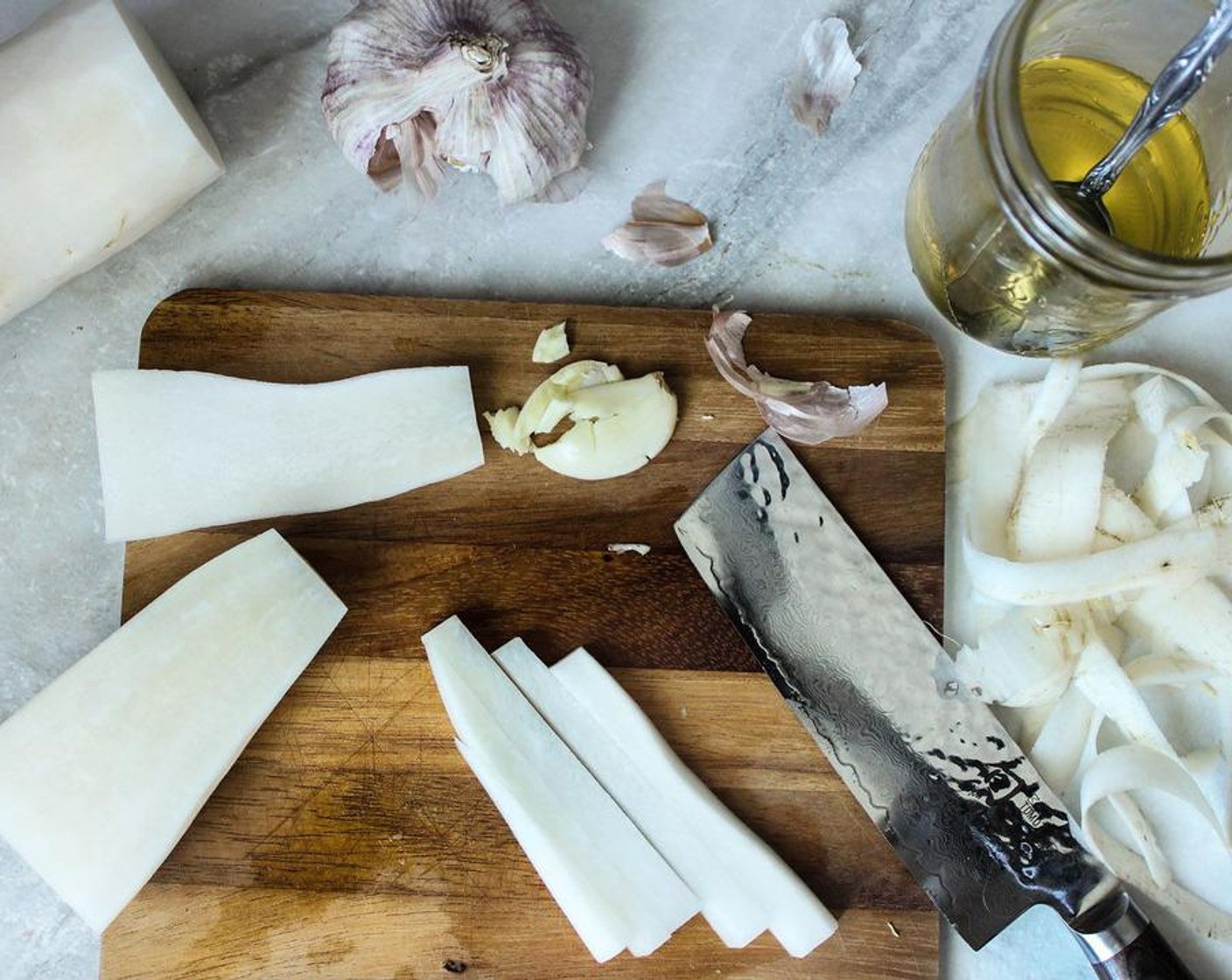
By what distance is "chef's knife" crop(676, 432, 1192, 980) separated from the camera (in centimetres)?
109

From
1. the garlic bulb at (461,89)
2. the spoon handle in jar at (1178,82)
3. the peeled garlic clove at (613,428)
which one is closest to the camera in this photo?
the spoon handle in jar at (1178,82)

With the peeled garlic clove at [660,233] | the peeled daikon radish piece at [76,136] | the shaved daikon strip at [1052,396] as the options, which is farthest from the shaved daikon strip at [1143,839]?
the peeled daikon radish piece at [76,136]

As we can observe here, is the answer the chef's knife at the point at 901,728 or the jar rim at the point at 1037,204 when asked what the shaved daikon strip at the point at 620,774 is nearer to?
the chef's knife at the point at 901,728

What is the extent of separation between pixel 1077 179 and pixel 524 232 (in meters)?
0.57

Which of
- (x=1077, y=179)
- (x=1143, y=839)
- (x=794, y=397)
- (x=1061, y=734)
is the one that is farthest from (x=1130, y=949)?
(x=1077, y=179)

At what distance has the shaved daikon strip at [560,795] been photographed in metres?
1.09

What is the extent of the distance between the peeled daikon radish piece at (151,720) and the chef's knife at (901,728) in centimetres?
45

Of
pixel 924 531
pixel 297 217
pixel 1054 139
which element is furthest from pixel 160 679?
pixel 1054 139

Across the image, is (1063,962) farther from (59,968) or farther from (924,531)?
(59,968)

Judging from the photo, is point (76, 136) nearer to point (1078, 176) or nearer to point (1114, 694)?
point (1078, 176)

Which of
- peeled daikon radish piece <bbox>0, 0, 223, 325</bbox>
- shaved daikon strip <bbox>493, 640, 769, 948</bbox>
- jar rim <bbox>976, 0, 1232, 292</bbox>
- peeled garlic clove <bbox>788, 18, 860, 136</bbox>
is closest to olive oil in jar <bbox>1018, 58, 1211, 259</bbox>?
jar rim <bbox>976, 0, 1232, 292</bbox>

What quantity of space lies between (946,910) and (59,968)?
0.96 meters

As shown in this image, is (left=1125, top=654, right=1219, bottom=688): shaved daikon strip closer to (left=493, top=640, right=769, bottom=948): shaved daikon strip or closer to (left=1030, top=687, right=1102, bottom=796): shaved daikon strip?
(left=1030, top=687, right=1102, bottom=796): shaved daikon strip

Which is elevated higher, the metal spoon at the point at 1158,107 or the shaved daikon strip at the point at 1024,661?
the metal spoon at the point at 1158,107
